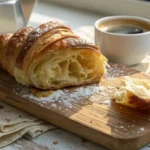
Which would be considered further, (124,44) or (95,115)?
(124,44)

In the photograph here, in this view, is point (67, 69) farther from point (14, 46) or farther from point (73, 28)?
point (73, 28)

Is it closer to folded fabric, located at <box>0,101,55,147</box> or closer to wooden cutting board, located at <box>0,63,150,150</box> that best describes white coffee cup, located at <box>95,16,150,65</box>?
wooden cutting board, located at <box>0,63,150,150</box>

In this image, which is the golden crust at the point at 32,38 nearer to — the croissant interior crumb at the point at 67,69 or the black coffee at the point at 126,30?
the croissant interior crumb at the point at 67,69

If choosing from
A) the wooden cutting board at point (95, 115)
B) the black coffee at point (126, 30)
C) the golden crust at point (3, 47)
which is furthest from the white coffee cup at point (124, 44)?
the golden crust at point (3, 47)

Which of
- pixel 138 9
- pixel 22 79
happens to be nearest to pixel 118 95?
pixel 22 79

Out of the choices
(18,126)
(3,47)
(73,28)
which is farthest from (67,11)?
(18,126)

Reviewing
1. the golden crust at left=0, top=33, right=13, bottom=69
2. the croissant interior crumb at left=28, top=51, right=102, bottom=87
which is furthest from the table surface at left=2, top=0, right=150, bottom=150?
the golden crust at left=0, top=33, right=13, bottom=69
